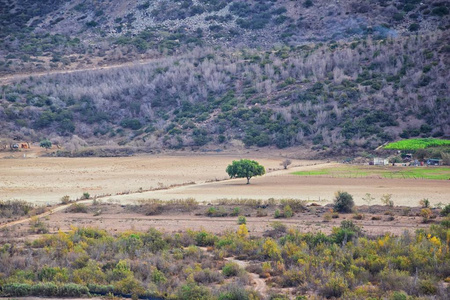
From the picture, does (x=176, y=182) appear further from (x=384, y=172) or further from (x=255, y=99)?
(x=255, y=99)

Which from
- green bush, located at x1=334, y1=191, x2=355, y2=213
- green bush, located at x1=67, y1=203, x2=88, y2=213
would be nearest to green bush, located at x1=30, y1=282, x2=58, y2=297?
green bush, located at x1=67, y1=203, x2=88, y2=213

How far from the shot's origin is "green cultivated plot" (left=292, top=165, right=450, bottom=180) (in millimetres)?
35966

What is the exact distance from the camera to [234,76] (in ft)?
230

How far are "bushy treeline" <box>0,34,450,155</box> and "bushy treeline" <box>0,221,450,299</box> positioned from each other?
103 ft

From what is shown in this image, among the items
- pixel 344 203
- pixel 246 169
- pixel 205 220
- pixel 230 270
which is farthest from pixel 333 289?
pixel 246 169

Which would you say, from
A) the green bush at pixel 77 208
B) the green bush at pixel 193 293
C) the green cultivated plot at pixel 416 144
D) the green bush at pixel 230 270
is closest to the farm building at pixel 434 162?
the green cultivated plot at pixel 416 144

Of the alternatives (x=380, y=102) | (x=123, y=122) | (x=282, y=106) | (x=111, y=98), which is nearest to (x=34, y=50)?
(x=111, y=98)

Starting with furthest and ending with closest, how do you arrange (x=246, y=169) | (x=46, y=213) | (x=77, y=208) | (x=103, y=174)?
(x=103, y=174) < (x=246, y=169) < (x=77, y=208) < (x=46, y=213)

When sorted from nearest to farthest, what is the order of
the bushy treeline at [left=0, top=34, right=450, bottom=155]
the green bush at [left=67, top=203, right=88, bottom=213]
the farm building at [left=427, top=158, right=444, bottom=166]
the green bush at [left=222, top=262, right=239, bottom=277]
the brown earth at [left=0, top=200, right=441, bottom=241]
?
the green bush at [left=222, top=262, right=239, bottom=277] → the brown earth at [left=0, top=200, right=441, bottom=241] → the green bush at [left=67, top=203, right=88, bottom=213] → the farm building at [left=427, top=158, right=444, bottom=166] → the bushy treeline at [left=0, top=34, right=450, bottom=155]

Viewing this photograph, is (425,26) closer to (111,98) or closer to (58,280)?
(111,98)

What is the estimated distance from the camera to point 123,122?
6575 centimetres

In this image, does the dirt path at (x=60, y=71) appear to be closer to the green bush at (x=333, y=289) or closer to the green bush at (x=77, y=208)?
the green bush at (x=77, y=208)

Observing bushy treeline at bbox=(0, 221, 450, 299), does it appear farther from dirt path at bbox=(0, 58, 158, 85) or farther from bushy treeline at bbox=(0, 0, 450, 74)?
bushy treeline at bbox=(0, 0, 450, 74)

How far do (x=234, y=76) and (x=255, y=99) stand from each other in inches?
303
